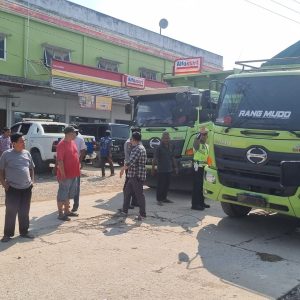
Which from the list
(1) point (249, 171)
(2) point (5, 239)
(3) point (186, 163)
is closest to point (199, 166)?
(3) point (186, 163)

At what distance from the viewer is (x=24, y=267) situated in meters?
5.32

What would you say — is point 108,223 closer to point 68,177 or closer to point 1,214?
point 68,177

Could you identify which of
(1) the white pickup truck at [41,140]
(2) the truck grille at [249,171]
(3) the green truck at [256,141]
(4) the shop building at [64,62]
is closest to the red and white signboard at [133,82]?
(4) the shop building at [64,62]

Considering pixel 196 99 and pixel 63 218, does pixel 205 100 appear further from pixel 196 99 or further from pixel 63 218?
pixel 63 218

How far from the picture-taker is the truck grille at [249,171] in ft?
20.9

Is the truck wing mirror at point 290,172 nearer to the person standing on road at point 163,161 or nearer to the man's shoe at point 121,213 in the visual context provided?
the man's shoe at point 121,213

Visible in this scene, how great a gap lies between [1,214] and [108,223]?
88.2 inches

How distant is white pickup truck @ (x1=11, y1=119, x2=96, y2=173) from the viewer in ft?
46.6

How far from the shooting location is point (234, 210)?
831cm

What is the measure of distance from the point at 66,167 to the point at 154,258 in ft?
9.15

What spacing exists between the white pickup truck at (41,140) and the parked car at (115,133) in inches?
106

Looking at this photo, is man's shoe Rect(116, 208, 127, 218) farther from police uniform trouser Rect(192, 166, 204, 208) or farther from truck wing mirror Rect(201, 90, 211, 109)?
truck wing mirror Rect(201, 90, 211, 109)

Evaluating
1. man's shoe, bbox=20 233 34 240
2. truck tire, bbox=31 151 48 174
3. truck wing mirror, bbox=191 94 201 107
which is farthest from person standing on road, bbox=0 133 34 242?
truck tire, bbox=31 151 48 174

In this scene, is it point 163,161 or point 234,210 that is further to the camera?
point 163,161
